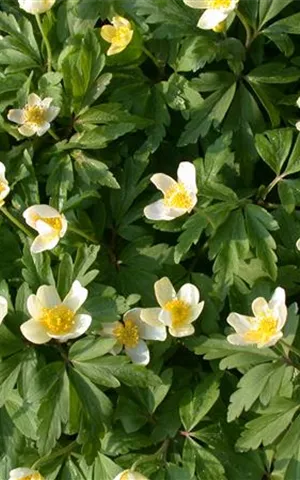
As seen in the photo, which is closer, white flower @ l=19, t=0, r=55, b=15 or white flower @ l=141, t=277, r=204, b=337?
white flower @ l=141, t=277, r=204, b=337

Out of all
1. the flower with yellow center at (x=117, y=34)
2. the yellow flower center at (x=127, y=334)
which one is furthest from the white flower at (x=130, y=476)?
the flower with yellow center at (x=117, y=34)

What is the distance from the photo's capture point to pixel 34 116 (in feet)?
8.92

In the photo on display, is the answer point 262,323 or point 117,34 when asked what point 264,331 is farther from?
point 117,34

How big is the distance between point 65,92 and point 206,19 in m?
0.53

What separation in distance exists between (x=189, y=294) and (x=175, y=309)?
0.24 ft

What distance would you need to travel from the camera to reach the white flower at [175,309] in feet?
7.90

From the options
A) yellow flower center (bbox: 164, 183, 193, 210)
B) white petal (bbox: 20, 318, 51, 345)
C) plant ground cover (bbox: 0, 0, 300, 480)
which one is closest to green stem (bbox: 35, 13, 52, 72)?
plant ground cover (bbox: 0, 0, 300, 480)

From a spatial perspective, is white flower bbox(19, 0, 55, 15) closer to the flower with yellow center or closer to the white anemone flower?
the flower with yellow center

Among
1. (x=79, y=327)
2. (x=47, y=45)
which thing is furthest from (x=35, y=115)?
(x=79, y=327)

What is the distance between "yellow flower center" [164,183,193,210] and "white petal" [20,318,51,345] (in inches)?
21.6

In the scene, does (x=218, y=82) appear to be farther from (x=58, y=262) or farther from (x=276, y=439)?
(x=276, y=439)

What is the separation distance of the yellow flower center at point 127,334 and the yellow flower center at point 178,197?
1.28 ft

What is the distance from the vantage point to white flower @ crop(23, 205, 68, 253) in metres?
2.48

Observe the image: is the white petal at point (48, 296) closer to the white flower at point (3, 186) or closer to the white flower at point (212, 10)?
the white flower at point (3, 186)
